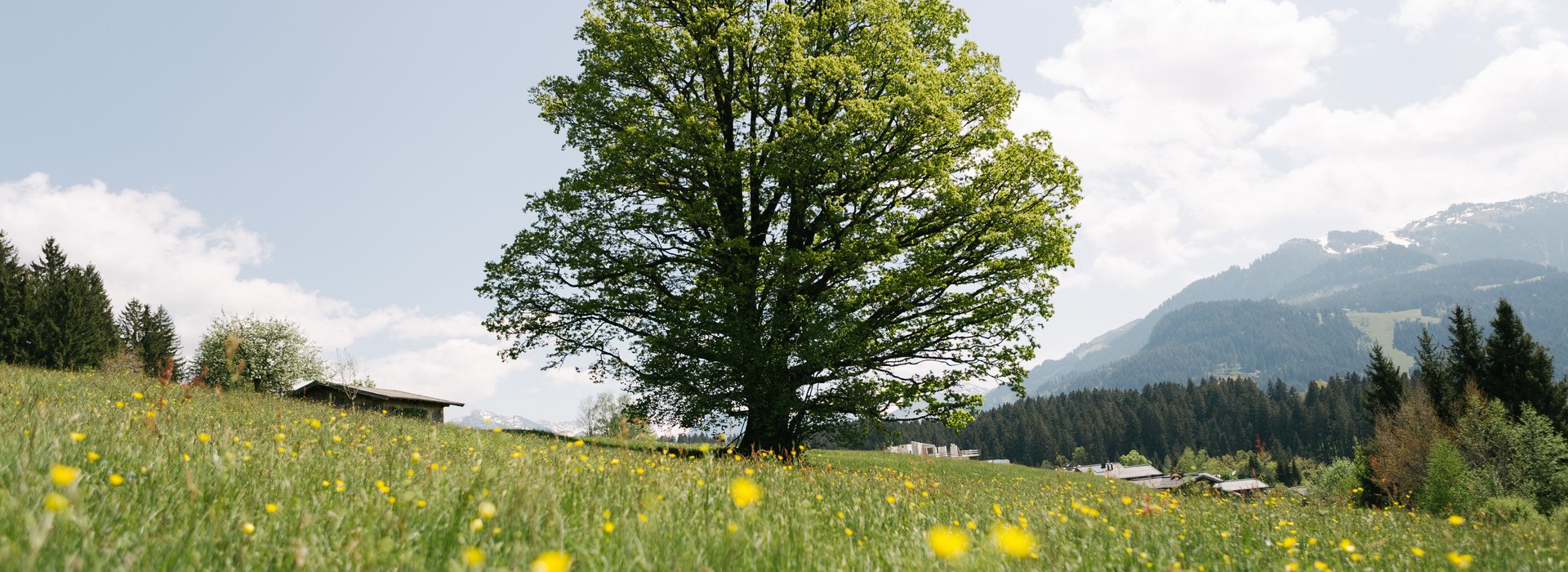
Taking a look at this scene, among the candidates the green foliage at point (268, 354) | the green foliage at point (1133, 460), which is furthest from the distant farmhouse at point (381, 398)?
the green foliage at point (1133, 460)

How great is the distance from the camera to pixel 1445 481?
96.9 ft

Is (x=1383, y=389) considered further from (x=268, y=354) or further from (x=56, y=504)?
(x=268, y=354)

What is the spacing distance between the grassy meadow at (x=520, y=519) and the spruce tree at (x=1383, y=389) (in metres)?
56.4

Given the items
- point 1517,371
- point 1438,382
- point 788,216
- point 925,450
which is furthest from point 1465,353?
point 788,216

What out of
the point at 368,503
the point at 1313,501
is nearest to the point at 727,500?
the point at 368,503

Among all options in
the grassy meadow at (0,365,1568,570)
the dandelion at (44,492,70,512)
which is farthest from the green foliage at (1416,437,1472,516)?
the dandelion at (44,492,70,512)

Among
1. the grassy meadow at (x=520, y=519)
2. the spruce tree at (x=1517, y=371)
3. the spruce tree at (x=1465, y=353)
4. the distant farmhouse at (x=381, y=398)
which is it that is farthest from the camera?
the spruce tree at (x=1465, y=353)

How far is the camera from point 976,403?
733 inches

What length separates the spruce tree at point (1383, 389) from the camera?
51.6 meters

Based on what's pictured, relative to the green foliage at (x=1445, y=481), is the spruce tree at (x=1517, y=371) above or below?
above

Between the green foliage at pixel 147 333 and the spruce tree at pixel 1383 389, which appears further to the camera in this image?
the green foliage at pixel 147 333

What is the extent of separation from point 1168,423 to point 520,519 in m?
192

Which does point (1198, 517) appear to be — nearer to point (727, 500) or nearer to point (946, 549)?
point (727, 500)

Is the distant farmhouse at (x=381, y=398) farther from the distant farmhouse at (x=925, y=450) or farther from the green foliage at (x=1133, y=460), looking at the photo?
the green foliage at (x=1133, y=460)
